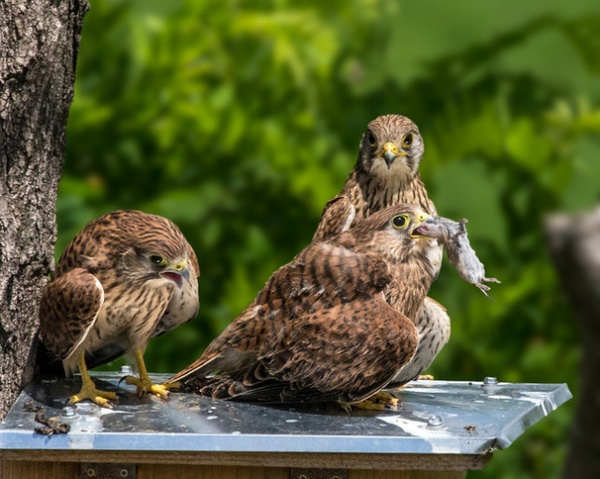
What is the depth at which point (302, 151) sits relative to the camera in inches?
219

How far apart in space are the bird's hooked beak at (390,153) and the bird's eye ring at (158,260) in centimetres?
86

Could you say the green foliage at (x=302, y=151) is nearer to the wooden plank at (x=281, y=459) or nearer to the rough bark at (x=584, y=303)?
the wooden plank at (x=281, y=459)

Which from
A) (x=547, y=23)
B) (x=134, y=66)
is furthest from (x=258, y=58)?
(x=547, y=23)

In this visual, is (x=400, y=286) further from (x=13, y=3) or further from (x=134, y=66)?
(x=134, y=66)

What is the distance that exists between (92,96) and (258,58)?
0.81 m

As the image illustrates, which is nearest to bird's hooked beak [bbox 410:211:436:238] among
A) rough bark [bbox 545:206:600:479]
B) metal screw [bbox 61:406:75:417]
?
metal screw [bbox 61:406:75:417]

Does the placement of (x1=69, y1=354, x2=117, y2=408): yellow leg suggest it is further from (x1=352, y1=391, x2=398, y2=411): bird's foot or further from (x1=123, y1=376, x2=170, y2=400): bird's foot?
(x1=352, y1=391, x2=398, y2=411): bird's foot

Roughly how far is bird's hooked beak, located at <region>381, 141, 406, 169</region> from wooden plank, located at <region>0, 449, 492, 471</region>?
1.09 metres

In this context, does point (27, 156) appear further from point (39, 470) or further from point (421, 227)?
point (421, 227)

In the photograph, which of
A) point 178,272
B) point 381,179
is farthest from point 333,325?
point 381,179

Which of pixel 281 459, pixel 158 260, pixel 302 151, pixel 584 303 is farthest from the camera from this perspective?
pixel 302 151

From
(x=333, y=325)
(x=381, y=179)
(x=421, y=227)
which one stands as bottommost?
(x=333, y=325)

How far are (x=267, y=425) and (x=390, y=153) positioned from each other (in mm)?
1078

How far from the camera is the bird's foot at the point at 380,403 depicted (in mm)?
3111
